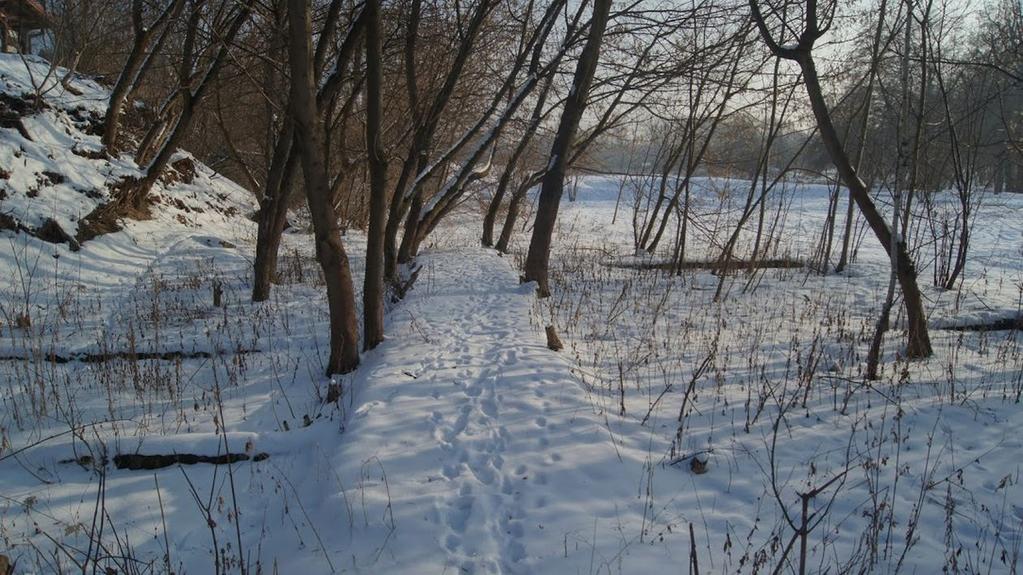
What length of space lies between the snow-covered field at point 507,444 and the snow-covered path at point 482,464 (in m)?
0.02

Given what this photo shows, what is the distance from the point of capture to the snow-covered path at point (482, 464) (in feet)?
8.34

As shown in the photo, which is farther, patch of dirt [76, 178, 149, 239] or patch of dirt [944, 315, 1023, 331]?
patch of dirt [76, 178, 149, 239]

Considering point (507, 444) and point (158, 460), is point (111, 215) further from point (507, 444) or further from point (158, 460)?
point (507, 444)

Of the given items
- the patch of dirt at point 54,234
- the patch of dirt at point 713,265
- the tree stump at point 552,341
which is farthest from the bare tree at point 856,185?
the patch of dirt at point 54,234

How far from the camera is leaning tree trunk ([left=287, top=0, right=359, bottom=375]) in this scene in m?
4.13

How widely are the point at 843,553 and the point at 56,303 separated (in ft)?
31.7

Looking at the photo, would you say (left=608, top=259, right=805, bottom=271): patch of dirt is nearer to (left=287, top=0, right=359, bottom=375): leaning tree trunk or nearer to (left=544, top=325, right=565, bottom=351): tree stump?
(left=544, top=325, right=565, bottom=351): tree stump

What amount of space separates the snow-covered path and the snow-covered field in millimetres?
18

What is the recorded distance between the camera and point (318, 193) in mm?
4512

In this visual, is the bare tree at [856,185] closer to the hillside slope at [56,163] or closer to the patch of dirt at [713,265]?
the patch of dirt at [713,265]

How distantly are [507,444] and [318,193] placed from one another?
270 cm

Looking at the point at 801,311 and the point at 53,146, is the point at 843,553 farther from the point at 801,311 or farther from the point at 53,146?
the point at 53,146

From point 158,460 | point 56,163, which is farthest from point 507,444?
point 56,163

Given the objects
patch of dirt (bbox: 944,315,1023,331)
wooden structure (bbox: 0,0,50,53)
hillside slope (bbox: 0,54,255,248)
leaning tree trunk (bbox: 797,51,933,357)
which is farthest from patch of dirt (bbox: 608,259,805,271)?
wooden structure (bbox: 0,0,50,53)
